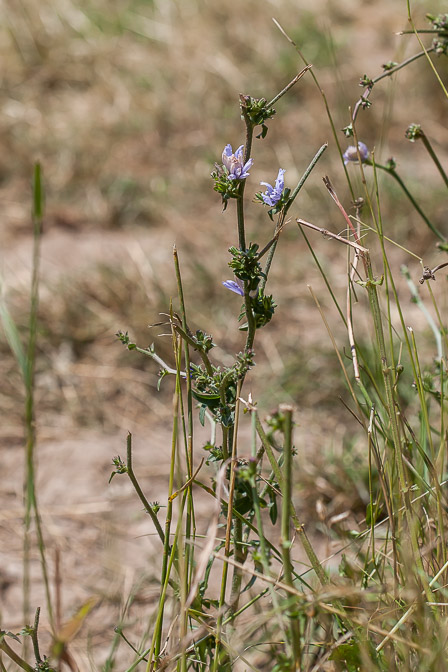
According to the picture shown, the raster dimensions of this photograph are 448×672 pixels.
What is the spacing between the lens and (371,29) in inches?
144

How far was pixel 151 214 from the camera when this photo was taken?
2.64m

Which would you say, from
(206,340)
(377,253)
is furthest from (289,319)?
(206,340)

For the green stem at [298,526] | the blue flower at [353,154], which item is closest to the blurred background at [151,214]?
the blue flower at [353,154]

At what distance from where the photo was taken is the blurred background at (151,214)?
1.66m

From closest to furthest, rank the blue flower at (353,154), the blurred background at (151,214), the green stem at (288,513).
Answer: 1. the green stem at (288,513)
2. the blue flower at (353,154)
3. the blurred background at (151,214)

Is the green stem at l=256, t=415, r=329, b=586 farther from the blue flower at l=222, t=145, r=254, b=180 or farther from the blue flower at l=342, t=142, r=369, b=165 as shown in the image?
the blue flower at l=342, t=142, r=369, b=165

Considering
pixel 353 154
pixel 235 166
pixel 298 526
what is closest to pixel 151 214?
pixel 353 154

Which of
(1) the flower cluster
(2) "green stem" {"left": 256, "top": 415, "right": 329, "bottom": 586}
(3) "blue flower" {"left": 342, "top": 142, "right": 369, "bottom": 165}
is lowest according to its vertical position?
(2) "green stem" {"left": 256, "top": 415, "right": 329, "bottom": 586}

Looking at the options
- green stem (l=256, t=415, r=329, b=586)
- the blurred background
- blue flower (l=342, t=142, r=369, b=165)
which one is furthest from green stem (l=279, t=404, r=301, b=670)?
blue flower (l=342, t=142, r=369, b=165)

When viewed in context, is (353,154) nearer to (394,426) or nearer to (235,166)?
(235,166)

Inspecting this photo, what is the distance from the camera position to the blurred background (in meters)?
1.66

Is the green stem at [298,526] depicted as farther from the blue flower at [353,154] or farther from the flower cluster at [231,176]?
the blue flower at [353,154]

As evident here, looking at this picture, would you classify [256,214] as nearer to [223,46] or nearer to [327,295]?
[327,295]

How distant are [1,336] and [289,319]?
79cm
